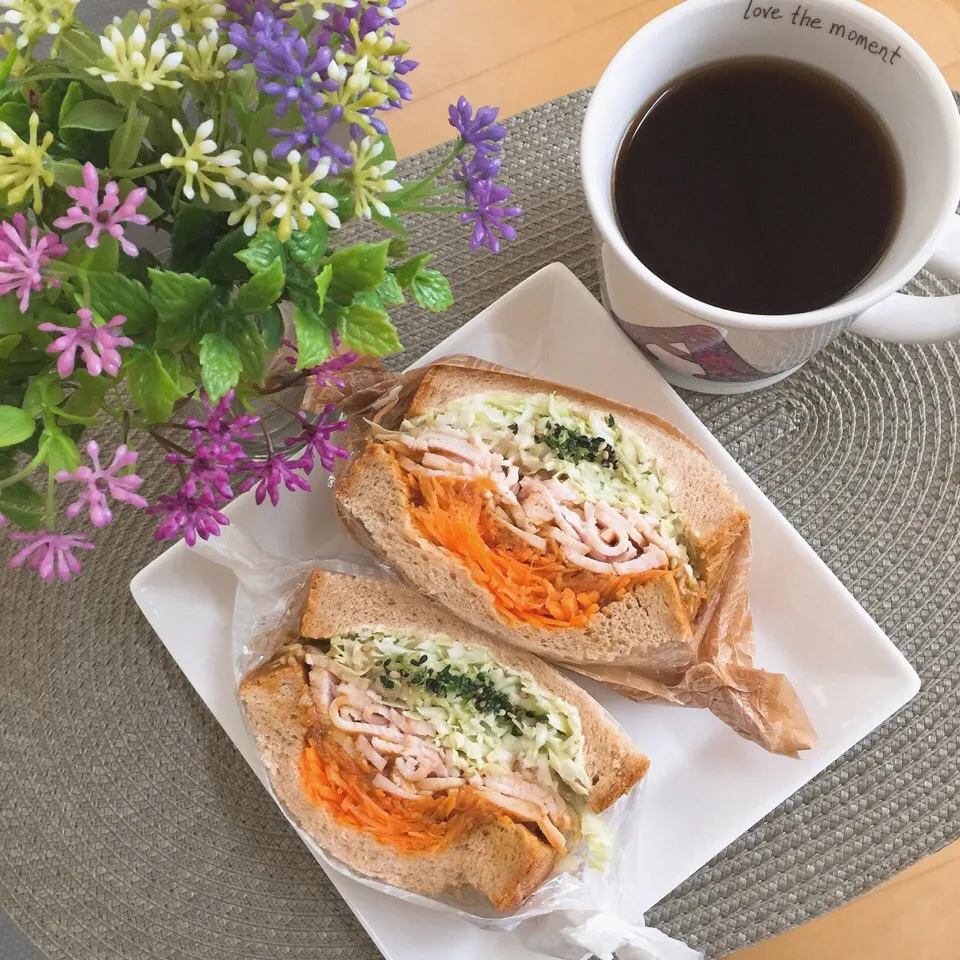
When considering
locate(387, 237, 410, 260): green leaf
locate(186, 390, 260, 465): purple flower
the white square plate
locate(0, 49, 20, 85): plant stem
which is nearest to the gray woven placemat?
the white square plate

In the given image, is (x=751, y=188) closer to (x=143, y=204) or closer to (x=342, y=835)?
(x=143, y=204)

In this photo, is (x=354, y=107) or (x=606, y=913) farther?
(x=606, y=913)

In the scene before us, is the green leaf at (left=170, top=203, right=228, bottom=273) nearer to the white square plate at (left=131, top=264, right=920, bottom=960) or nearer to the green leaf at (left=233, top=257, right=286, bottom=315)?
the green leaf at (left=233, top=257, right=286, bottom=315)

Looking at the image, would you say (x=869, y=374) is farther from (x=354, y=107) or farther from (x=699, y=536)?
(x=354, y=107)

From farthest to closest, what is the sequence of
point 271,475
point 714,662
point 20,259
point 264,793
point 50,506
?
point 264,793, point 714,662, point 271,475, point 50,506, point 20,259

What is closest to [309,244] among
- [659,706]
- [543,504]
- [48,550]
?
[48,550]

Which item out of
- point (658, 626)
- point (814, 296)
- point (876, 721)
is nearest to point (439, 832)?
point (658, 626)
